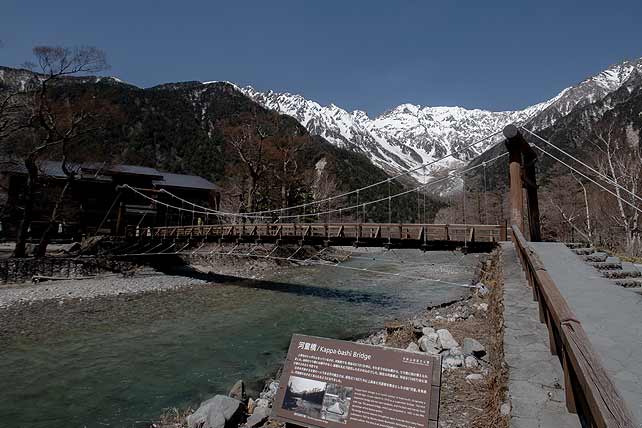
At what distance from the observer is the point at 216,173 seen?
66.0 m

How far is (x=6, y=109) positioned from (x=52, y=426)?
18444 mm

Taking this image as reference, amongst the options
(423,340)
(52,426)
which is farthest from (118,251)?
(423,340)

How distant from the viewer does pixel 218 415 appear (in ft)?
14.9

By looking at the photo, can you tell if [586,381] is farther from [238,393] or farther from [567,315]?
[238,393]

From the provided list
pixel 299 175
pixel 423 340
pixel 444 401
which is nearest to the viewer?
pixel 444 401

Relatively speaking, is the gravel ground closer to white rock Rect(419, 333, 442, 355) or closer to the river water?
the river water

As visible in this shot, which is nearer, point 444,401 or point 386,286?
point 444,401

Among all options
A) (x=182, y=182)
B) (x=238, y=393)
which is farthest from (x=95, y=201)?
(x=238, y=393)

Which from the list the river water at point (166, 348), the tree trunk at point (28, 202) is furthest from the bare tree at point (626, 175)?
the tree trunk at point (28, 202)

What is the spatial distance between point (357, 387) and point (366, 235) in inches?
509

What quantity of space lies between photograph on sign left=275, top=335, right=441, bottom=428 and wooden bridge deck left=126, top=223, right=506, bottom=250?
930 cm

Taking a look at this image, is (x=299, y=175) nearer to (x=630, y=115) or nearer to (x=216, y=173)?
(x=216, y=173)

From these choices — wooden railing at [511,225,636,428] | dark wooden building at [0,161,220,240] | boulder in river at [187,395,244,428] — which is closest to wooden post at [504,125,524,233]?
wooden railing at [511,225,636,428]

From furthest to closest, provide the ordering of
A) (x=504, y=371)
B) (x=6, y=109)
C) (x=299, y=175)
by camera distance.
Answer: (x=299, y=175) → (x=6, y=109) → (x=504, y=371)
